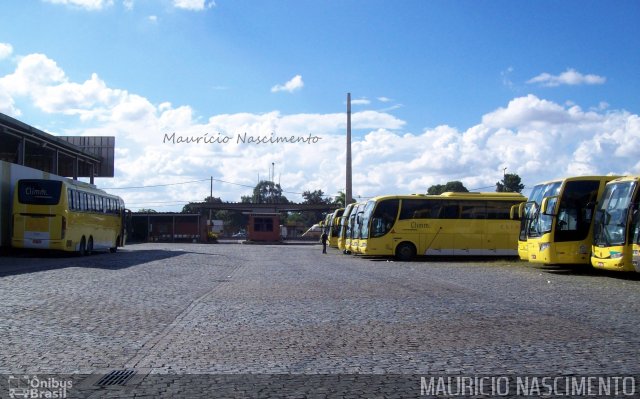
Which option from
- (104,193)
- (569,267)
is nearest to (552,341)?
(569,267)

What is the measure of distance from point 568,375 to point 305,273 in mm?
14372

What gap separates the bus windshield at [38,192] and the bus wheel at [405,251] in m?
15.7

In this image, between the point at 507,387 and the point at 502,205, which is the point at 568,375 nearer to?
the point at 507,387

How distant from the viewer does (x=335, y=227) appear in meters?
47.2

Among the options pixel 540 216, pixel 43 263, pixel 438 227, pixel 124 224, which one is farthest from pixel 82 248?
pixel 540 216

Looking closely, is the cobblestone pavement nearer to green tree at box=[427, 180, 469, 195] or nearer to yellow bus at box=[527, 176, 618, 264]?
yellow bus at box=[527, 176, 618, 264]

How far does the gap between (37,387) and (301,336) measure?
12.0 ft

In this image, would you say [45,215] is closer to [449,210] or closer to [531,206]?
[449,210]

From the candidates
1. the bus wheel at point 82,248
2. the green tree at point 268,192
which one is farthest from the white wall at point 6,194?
the green tree at point 268,192

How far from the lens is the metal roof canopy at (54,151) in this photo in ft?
110

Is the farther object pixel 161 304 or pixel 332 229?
pixel 332 229

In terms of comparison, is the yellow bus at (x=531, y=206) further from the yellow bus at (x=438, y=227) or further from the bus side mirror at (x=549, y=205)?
the yellow bus at (x=438, y=227)

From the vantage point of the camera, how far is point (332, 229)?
47.9 meters

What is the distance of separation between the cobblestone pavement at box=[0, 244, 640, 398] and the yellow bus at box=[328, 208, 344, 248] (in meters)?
30.1
